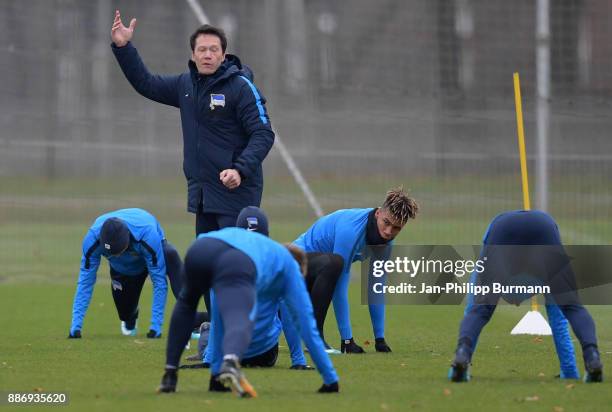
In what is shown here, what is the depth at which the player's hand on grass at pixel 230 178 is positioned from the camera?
9477mm

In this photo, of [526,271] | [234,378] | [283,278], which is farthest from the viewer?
[526,271]

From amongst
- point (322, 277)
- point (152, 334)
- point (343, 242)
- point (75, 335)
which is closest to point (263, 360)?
point (322, 277)

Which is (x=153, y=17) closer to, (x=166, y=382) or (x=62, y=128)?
(x=62, y=128)

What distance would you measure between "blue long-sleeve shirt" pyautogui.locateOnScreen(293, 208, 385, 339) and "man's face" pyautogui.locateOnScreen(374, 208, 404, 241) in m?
0.18

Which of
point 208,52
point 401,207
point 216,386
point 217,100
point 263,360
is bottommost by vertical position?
point 263,360

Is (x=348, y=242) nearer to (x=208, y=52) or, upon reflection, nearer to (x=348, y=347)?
(x=348, y=347)

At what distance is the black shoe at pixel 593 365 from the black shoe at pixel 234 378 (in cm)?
226

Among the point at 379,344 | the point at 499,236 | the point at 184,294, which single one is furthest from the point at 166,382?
the point at 379,344

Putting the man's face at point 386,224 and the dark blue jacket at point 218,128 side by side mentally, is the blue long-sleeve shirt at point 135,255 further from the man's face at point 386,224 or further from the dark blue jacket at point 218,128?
the man's face at point 386,224

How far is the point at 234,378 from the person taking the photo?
7.39m

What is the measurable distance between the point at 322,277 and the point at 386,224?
25.0 inches

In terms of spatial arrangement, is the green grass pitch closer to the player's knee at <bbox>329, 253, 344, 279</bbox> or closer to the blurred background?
the blurred background

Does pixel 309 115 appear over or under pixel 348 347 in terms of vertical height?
over

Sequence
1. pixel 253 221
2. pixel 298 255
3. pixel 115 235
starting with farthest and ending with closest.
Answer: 1. pixel 115 235
2. pixel 253 221
3. pixel 298 255
